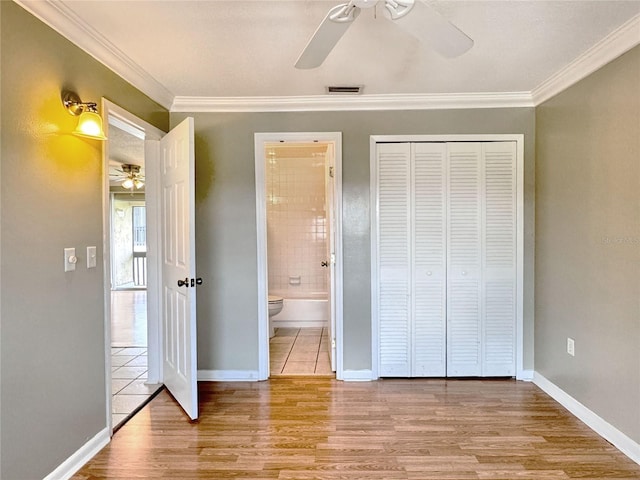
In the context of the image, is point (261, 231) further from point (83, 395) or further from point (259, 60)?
point (83, 395)

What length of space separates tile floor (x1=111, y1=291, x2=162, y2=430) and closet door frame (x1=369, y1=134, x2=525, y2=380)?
1794 mm

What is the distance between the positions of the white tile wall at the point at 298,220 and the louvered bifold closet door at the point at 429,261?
231cm

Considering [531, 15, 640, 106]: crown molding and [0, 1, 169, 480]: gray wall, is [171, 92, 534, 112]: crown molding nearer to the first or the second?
[531, 15, 640, 106]: crown molding

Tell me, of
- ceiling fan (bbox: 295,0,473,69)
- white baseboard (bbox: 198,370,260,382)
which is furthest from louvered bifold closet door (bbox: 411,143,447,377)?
ceiling fan (bbox: 295,0,473,69)

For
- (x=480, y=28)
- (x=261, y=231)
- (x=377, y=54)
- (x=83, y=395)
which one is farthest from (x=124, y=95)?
(x=480, y=28)

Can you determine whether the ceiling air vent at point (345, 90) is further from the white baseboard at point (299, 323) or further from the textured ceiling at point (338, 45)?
the white baseboard at point (299, 323)

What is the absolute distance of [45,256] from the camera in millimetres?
1792

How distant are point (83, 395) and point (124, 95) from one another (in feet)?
5.91

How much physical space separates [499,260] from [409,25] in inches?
87.5

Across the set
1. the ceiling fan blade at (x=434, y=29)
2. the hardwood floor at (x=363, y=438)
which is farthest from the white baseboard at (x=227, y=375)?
the ceiling fan blade at (x=434, y=29)

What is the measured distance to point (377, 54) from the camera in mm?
2285

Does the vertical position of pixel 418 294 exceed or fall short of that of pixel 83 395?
it exceeds it

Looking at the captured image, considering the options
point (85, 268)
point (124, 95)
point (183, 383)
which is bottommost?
point (183, 383)

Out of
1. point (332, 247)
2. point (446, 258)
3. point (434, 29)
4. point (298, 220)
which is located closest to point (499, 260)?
point (446, 258)
